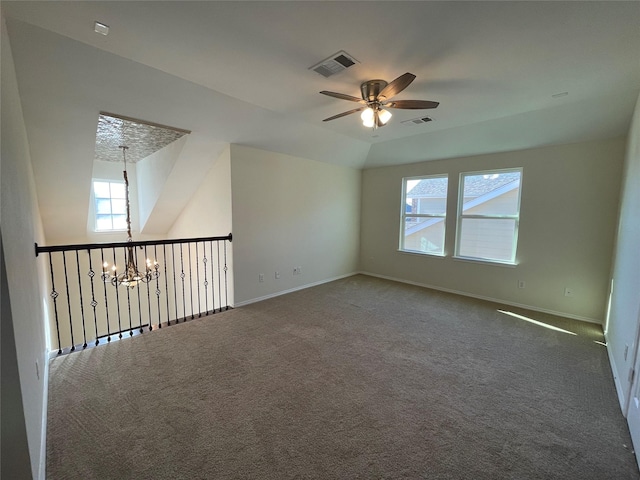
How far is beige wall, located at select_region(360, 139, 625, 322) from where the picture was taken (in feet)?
11.6

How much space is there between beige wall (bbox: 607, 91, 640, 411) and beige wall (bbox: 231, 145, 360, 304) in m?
4.11

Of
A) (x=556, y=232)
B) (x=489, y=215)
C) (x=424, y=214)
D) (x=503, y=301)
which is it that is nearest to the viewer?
(x=556, y=232)

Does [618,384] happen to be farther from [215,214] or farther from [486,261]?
[215,214]

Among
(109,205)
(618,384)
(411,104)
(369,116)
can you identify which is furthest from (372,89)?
(109,205)

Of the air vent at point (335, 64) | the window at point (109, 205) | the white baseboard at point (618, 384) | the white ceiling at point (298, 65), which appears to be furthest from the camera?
the window at point (109, 205)

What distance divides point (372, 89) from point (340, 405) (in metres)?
2.81

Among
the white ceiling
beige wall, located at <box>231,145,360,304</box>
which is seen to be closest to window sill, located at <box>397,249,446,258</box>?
beige wall, located at <box>231,145,360,304</box>

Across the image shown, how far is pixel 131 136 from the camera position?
3738mm

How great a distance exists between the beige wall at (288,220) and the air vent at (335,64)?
2044 millimetres

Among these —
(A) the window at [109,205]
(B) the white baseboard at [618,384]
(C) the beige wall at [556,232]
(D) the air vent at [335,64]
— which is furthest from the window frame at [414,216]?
(A) the window at [109,205]

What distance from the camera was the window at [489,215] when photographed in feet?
14.0

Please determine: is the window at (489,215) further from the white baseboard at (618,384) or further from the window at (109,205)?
the window at (109,205)

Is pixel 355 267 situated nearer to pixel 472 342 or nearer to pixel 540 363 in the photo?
pixel 472 342

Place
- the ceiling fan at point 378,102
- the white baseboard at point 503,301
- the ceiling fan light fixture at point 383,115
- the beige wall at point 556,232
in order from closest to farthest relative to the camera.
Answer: the ceiling fan at point 378,102 → the ceiling fan light fixture at point 383,115 → the beige wall at point 556,232 → the white baseboard at point 503,301
